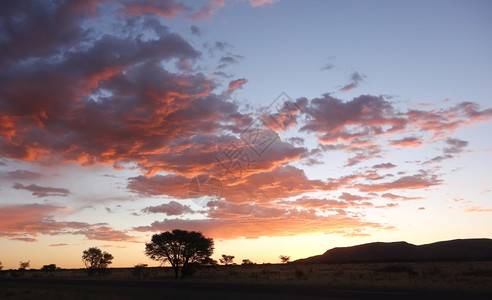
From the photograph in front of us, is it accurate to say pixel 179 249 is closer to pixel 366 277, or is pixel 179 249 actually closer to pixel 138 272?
pixel 138 272

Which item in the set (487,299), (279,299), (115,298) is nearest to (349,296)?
(279,299)

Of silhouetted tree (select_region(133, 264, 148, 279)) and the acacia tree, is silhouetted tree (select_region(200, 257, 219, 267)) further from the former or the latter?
silhouetted tree (select_region(133, 264, 148, 279))

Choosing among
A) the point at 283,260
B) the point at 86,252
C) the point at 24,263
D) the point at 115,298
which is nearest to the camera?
the point at 115,298

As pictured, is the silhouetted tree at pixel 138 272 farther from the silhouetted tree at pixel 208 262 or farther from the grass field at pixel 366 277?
the silhouetted tree at pixel 208 262

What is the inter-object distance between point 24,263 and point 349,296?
15329 centimetres

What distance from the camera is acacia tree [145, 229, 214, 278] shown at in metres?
68.2

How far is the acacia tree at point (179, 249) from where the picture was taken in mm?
68188

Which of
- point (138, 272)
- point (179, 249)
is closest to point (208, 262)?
point (179, 249)

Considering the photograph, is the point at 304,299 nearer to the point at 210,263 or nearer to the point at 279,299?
the point at 279,299

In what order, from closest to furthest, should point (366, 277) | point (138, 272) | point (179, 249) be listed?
1. point (366, 277)
2. point (179, 249)
3. point (138, 272)

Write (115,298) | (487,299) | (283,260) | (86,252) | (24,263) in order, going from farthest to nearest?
1. (283,260)
2. (24,263)
3. (86,252)
4. (115,298)
5. (487,299)

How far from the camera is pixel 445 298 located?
2578cm

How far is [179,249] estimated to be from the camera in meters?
69.1

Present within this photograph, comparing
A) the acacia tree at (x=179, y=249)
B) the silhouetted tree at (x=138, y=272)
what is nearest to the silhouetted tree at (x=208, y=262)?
the acacia tree at (x=179, y=249)
